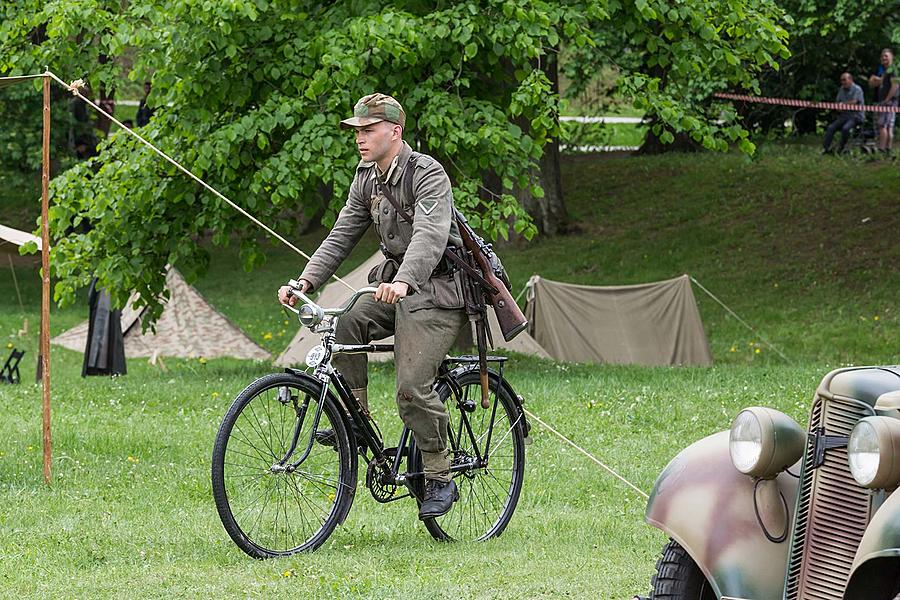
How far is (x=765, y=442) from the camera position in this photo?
4164 mm

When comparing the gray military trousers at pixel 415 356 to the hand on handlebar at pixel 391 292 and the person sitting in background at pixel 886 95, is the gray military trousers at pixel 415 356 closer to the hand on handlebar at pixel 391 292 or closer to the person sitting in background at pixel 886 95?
the hand on handlebar at pixel 391 292

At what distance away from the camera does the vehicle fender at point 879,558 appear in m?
3.48

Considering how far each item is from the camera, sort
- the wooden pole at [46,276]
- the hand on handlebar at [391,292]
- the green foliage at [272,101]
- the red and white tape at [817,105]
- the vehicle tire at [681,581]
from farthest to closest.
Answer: the red and white tape at [817,105] → the green foliage at [272,101] → the wooden pole at [46,276] → the hand on handlebar at [391,292] → the vehicle tire at [681,581]

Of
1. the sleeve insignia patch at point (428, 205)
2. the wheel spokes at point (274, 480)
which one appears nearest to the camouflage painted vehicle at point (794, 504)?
the sleeve insignia patch at point (428, 205)

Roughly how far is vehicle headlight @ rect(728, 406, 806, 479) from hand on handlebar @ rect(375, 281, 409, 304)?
5.76 feet

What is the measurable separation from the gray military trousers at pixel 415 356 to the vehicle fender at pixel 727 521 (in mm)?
1575

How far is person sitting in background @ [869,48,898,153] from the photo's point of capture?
2398 cm

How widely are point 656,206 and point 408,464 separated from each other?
2080cm

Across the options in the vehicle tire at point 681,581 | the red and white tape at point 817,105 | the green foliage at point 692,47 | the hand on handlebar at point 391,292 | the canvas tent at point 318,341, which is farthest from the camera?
the red and white tape at point 817,105

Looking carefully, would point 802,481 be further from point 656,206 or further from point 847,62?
point 847,62

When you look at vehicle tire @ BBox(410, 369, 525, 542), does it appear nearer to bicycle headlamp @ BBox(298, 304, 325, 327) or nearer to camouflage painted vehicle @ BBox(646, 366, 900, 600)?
bicycle headlamp @ BBox(298, 304, 325, 327)

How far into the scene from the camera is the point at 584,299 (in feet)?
55.2

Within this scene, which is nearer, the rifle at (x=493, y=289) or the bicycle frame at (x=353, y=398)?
the bicycle frame at (x=353, y=398)

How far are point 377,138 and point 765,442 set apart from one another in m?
2.45
